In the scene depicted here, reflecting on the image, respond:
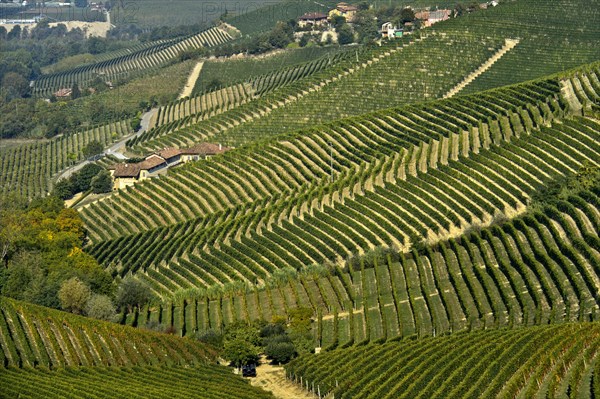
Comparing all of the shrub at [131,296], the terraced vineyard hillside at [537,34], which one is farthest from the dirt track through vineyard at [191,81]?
the shrub at [131,296]

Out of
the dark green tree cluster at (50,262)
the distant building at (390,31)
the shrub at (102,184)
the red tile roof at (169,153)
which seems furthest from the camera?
the distant building at (390,31)

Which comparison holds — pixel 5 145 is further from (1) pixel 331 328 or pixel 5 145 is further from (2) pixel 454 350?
(2) pixel 454 350

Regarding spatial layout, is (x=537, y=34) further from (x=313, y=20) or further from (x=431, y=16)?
(x=313, y=20)

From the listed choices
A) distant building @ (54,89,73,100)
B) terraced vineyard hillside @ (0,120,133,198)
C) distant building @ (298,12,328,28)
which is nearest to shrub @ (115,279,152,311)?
terraced vineyard hillside @ (0,120,133,198)

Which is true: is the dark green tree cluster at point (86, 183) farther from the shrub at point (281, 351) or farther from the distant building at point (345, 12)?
the distant building at point (345, 12)

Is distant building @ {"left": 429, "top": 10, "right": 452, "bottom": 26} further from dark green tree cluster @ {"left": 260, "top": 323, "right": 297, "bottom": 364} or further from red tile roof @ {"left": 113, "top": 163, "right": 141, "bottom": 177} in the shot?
dark green tree cluster @ {"left": 260, "top": 323, "right": 297, "bottom": 364}

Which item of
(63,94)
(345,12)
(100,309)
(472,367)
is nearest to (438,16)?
(345,12)

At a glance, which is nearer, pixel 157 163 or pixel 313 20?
pixel 157 163
